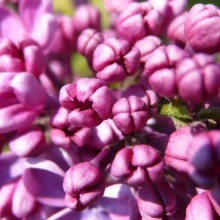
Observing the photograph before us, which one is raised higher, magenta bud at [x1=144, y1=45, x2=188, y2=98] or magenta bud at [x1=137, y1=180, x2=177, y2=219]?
magenta bud at [x1=144, y1=45, x2=188, y2=98]

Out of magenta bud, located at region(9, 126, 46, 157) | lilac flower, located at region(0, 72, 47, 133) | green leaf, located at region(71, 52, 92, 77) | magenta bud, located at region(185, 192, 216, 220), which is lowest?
green leaf, located at region(71, 52, 92, 77)

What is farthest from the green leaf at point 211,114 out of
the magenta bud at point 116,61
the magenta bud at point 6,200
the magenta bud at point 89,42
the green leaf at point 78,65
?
the green leaf at point 78,65

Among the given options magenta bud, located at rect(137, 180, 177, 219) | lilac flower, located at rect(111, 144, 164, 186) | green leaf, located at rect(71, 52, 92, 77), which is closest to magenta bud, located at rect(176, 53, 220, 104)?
lilac flower, located at rect(111, 144, 164, 186)

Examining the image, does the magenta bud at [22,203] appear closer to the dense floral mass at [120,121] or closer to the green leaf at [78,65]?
the dense floral mass at [120,121]

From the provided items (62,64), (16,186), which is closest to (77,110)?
(16,186)

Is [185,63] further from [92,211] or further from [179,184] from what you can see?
[92,211]

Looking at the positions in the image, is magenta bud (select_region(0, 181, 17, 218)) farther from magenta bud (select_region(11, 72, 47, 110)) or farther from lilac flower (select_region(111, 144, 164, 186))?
lilac flower (select_region(111, 144, 164, 186))

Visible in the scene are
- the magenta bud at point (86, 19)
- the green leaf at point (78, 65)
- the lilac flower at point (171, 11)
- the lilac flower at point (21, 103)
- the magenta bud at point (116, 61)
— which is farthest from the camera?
the green leaf at point (78, 65)

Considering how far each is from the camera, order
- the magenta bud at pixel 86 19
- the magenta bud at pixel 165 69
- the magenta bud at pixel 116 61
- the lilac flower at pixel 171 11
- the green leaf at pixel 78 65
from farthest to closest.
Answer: the green leaf at pixel 78 65 → the magenta bud at pixel 86 19 → the lilac flower at pixel 171 11 → the magenta bud at pixel 116 61 → the magenta bud at pixel 165 69

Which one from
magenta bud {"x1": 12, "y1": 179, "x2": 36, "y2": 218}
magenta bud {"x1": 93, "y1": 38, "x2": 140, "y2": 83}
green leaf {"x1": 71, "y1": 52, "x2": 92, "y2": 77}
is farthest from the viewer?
green leaf {"x1": 71, "y1": 52, "x2": 92, "y2": 77}
